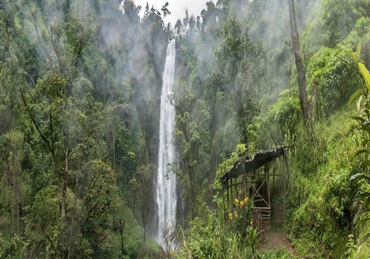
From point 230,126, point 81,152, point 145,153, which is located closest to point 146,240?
point 145,153

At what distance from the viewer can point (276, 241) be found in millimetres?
8047

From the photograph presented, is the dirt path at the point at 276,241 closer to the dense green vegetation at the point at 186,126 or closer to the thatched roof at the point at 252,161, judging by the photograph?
the dense green vegetation at the point at 186,126

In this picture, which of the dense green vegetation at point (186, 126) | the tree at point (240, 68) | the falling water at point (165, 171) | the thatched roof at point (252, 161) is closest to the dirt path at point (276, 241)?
the dense green vegetation at point (186, 126)

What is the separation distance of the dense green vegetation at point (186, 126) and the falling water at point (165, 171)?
63cm

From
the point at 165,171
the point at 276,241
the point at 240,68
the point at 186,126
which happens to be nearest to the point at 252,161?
the point at 276,241

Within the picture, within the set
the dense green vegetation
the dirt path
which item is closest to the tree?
the dense green vegetation

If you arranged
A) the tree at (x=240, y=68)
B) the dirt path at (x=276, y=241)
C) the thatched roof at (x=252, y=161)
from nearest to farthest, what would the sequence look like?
1. the dirt path at (x=276, y=241)
2. the thatched roof at (x=252, y=161)
3. the tree at (x=240, y=68)

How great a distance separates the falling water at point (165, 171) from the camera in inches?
1011

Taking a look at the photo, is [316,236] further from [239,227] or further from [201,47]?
[201,47]

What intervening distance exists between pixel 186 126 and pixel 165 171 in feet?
24.2

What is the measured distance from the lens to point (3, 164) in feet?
58.9

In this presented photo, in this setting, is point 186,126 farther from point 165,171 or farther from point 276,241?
point 276,241

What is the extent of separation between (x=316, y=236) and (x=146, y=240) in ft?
58.4

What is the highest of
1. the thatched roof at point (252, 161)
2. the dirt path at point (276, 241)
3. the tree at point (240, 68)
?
the tree at point (240, 68)
